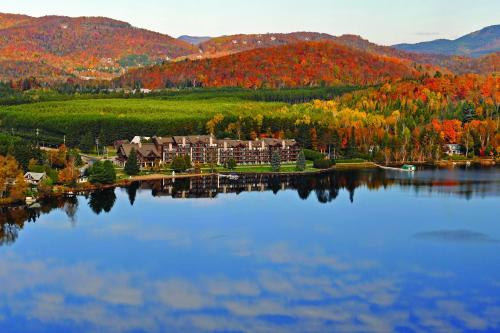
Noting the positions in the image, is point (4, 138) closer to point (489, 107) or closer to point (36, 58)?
point (489, 107)

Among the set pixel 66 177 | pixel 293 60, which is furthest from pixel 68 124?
→ pixel 293 60

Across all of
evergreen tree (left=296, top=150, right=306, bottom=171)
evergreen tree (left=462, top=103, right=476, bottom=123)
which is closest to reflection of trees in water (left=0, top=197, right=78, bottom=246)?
evergreen tree (left=296, top=150, right=306, bottom=171)

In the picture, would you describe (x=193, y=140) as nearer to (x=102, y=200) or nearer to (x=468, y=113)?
(x=102, y=200)

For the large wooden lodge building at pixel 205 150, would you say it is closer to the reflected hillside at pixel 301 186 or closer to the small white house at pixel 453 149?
the reflected hillside at pixel 301 186

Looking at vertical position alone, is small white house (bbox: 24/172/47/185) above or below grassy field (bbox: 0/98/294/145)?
below

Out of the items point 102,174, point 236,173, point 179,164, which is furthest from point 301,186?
point 102,174

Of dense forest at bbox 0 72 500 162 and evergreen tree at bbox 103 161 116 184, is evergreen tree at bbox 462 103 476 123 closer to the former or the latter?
dense forest at bbox 0 72 500 162
